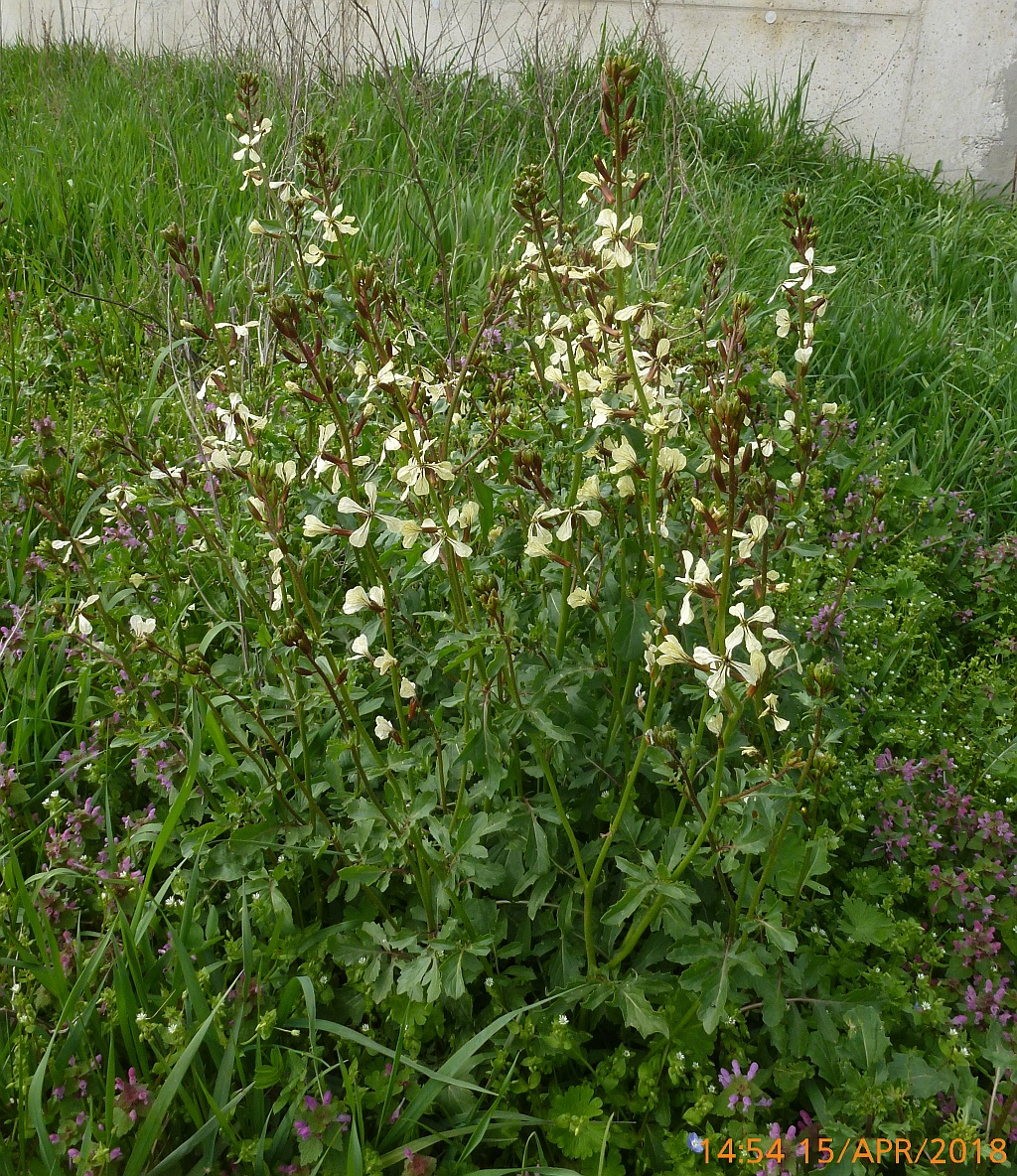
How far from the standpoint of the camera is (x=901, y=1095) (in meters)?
1.56

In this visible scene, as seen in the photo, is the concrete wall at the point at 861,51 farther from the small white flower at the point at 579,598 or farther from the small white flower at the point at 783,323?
the small white flower at the point at 579,598

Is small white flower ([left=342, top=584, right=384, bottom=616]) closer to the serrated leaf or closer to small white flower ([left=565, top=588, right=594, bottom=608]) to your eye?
small white flower ([left=565, top=588, right=594, bottom=608])

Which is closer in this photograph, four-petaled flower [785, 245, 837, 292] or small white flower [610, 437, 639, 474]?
small white flower [610, 437, 639, 474]

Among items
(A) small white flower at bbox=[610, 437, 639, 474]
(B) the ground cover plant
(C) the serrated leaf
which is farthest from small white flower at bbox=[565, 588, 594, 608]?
(C) the serrated leaf

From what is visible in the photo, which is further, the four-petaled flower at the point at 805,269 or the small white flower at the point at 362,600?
the four-petaled flower at the point at 805,269

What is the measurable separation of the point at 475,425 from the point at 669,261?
9.05ft

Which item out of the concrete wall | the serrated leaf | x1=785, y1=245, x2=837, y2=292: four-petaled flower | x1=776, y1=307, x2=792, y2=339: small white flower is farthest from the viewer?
the concrete wall

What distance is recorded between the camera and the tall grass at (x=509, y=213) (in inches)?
147

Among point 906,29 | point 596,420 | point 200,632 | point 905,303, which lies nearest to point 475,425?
point 596,420

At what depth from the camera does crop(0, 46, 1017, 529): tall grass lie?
3.74m

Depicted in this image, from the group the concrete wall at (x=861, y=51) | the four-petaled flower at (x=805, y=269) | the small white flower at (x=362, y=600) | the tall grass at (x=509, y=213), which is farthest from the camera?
the concrete wall at (x=861, y=51)

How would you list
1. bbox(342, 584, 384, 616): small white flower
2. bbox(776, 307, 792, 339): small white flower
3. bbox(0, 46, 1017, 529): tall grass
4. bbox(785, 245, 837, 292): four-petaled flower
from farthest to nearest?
bbox(0, 46, 1017, 529): tall grass < bbox(776, 307, 792, 339): small white flower < bbox(785, 245, 837, 292): four-petaled flower < bbox(342, 584, 384, 616): small white flower

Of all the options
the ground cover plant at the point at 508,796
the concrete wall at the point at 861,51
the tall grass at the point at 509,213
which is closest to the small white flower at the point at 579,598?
the ground cover plant at the point at 508,796

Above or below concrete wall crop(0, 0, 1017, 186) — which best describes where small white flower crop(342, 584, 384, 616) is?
below
